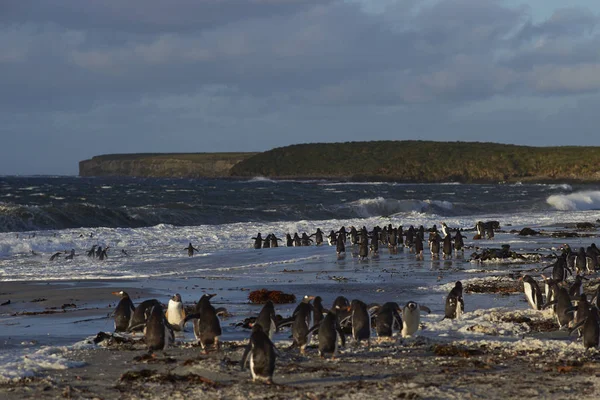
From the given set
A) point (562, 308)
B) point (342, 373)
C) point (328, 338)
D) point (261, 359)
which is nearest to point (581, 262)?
point (562, 308)

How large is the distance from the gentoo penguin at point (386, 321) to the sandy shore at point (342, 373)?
14 cm

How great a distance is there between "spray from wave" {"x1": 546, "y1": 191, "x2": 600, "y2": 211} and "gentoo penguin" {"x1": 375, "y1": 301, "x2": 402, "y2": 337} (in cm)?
4693

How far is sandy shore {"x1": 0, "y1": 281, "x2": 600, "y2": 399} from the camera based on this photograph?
725 cm

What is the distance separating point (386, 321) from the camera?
31.7 feet

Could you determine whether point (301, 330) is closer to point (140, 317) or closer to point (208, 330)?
point (208, 330)

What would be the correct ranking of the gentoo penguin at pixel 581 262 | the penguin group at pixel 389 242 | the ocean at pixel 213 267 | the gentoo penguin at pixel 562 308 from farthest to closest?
the penguin group at pixel 389 242 → the gentoo penguin at pixel 581 262 → the ocean at pixel 213 267 → the gentoo penguin at pixel 562 308

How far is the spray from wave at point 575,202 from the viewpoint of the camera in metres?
55.8

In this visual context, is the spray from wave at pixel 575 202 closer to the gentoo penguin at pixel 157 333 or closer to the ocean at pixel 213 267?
the ocean at pixel 213 267

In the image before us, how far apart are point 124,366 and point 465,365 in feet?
11.2

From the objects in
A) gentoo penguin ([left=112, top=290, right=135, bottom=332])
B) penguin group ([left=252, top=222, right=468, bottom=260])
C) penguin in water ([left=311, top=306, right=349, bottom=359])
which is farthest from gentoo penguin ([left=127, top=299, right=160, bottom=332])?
penguin group ([left=252, top=222, right=468, bottom=260])

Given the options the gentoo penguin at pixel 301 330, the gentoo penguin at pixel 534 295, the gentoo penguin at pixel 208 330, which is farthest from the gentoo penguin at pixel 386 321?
the gentoo penguin at pixel 534 295

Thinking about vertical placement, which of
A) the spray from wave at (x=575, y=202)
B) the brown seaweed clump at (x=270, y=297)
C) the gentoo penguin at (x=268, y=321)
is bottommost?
the brown seaweed clump at (x=270, y=297)

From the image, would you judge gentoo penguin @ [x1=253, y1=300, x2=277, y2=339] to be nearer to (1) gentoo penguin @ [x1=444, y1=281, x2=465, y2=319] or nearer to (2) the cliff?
(1) gentoo penguin @ [x1=444, y1=281, x2=465, y2=319]

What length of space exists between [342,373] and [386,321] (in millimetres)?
1735
